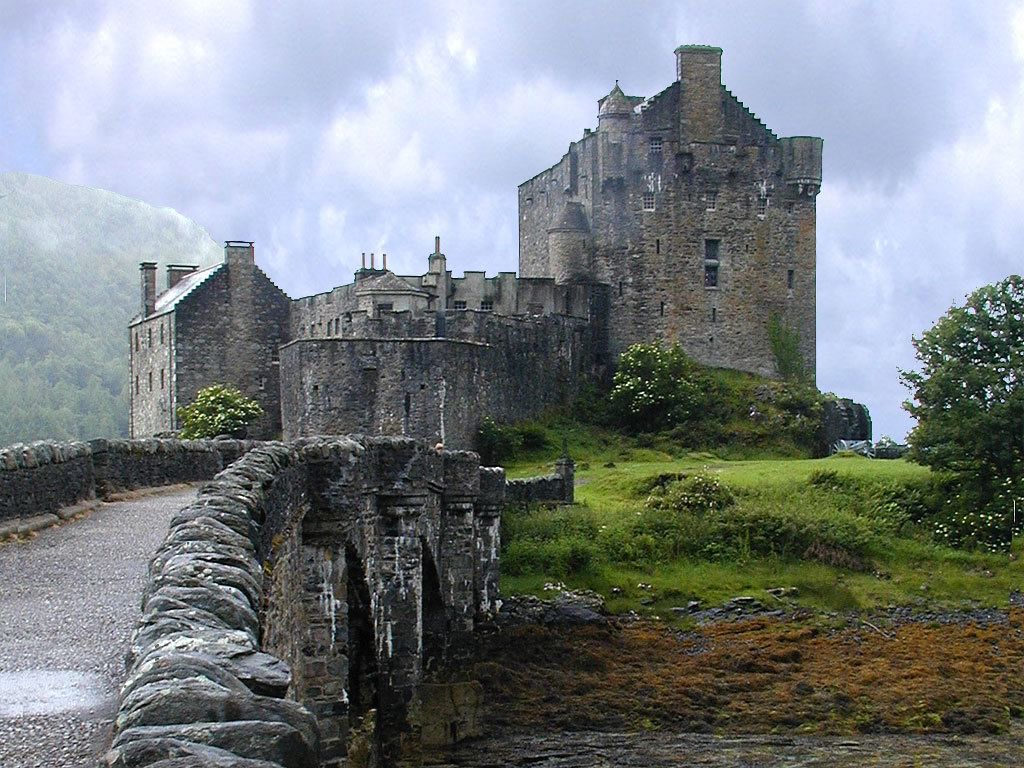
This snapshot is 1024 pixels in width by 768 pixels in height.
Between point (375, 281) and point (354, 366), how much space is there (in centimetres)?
718

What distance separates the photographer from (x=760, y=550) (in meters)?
43.9

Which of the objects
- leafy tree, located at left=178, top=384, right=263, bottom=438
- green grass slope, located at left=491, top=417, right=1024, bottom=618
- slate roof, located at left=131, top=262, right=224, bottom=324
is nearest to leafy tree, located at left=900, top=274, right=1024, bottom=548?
green grass slope, located at left=491, top=417, right=1024, bottom=618

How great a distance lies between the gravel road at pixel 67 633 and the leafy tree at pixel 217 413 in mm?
42166

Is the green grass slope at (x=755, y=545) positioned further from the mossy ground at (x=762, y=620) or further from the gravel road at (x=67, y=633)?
the gravel road at (x=67, y=633)

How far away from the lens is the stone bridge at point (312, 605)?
559 cm

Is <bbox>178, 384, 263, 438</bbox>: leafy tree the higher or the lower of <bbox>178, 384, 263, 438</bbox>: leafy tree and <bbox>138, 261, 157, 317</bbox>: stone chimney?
the lower

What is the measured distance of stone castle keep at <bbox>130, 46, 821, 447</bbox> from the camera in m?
61.8

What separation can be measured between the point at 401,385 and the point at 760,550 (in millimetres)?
15245

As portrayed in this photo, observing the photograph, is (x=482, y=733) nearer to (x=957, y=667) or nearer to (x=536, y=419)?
(x=957, y=667)

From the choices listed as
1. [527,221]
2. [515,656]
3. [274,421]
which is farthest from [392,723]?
[527,221]

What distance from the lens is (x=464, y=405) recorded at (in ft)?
179

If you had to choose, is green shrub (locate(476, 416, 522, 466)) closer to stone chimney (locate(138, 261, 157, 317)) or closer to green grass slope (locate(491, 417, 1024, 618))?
green grass slope (locate(491, 417, 1024, 618))

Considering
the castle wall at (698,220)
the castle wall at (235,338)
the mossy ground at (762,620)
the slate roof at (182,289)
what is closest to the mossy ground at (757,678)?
the mossy ground at (762,620)

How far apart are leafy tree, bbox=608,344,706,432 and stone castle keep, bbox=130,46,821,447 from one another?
7.63 ft
